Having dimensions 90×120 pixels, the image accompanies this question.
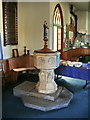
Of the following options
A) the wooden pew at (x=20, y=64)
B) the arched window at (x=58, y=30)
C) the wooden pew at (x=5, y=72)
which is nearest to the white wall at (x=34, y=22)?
the wooden pew at (x=20, y=64)

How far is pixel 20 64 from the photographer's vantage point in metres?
5.60

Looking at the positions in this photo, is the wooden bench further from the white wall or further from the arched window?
the white wall

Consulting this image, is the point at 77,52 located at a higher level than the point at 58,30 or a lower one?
lower

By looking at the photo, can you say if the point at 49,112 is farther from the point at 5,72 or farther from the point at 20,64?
the point at 20,64

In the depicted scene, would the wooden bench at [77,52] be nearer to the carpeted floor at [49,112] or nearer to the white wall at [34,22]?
the white wall at [34,22]

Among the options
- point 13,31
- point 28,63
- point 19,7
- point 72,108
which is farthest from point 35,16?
point 72,108

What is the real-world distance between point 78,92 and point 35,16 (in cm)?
316

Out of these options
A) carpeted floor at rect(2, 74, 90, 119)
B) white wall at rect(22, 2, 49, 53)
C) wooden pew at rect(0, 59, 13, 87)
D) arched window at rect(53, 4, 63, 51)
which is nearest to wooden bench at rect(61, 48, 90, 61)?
arched window at rect(53, 4, 63, 51)

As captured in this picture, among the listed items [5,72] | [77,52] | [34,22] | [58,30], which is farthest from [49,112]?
[77,52]

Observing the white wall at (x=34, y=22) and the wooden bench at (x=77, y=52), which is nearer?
the white wall at (x=34, y=22)

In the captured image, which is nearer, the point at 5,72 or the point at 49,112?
the point at 49,112

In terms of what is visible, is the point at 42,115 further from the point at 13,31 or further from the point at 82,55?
the point at 82,55

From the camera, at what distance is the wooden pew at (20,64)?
16.9 feet

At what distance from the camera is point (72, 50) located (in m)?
8.28
